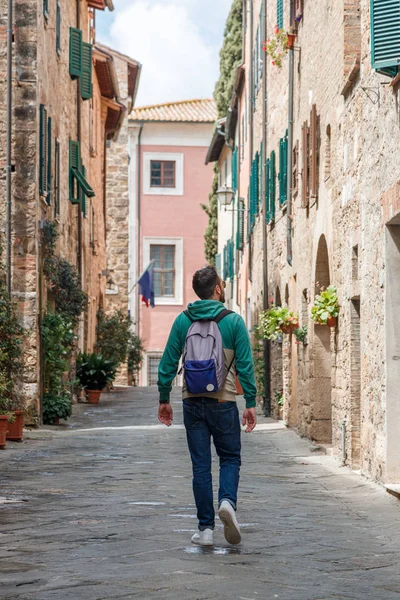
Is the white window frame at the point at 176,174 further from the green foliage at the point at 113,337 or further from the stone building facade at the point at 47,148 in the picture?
the stone building facade at the point at 47,148

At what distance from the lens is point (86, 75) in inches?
901

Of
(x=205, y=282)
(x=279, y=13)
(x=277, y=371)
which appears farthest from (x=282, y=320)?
(x=205, y=282)

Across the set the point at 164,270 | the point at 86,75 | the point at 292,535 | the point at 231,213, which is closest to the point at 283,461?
the point at 292,535

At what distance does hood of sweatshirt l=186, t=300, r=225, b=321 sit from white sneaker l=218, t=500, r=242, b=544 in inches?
39.5

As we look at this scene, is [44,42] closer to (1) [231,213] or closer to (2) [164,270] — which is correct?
(1) [231,213]

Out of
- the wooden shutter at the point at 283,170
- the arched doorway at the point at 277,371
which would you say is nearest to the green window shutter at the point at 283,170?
the wooden shutter at the point at 283,170

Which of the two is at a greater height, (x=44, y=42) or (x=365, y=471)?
(x=44, y=42)

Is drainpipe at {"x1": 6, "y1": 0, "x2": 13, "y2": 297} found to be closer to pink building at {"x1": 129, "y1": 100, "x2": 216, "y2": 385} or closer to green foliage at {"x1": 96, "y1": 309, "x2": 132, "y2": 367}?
green foliage at {"x1": 96, "y1": 309, "x2": 132, "y2": 367}

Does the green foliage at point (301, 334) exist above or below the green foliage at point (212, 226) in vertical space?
below

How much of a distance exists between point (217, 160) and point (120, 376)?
8143mm

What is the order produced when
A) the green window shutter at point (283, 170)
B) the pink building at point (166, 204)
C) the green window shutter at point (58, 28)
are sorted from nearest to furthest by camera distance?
the green window shutter at point (283, 170), the green window shutter at point (58, 28), the pink building at point (166, 204)

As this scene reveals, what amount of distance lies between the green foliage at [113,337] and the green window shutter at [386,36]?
19.4 metres

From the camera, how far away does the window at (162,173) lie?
41.5m

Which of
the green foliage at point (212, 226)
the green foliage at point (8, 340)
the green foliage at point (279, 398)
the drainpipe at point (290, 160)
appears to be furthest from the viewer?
the green foliage at point (212, 226)
